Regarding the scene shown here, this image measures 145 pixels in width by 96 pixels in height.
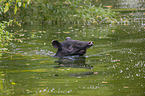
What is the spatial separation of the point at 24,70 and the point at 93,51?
409cm

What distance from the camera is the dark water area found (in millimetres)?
8695

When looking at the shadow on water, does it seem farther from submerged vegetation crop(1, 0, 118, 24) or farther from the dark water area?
submerged vegetation crop(1, 0, 118, 24)

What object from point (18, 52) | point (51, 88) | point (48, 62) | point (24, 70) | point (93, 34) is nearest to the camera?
point (51, 88)

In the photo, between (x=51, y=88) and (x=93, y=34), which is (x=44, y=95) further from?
(x=93, y=34)

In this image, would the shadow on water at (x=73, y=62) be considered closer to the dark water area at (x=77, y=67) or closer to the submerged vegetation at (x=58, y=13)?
the dark water area at (x=77, y=67)

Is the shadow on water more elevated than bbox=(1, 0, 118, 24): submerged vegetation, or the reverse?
A: bbox=(1, 0, 118, 24): submerged vegetation

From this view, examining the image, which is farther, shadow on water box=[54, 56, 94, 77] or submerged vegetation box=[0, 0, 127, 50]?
submerged vegetation box=[0, 0, 127, 50]

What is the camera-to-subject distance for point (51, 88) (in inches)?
348

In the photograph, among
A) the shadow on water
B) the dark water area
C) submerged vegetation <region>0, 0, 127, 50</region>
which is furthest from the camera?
submerged vegetation <region>0, 0, 127, 50</region>

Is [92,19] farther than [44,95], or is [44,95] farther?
[92,19]

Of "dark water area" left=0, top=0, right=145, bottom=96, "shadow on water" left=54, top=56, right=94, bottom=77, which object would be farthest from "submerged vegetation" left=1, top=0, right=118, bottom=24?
"shadow on water" left=54, top=56, right=94, bottom=77

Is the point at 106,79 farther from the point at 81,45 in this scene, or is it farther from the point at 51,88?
the point at 81,45

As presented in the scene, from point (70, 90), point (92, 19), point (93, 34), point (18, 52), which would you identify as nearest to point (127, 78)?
point (70, 90)

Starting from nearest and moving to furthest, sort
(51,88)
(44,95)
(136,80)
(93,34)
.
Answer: (44,95) → (51,88) → (136,80) → (93,34)
